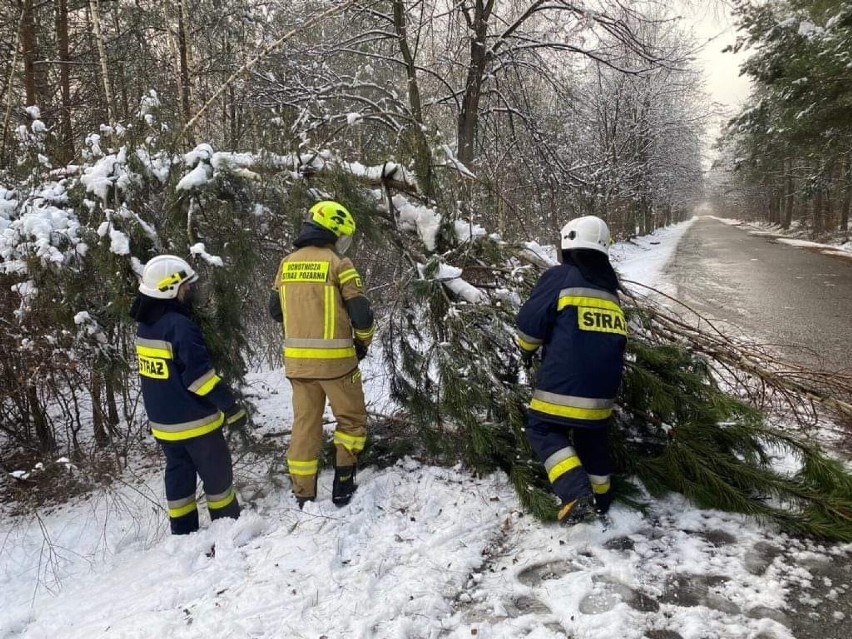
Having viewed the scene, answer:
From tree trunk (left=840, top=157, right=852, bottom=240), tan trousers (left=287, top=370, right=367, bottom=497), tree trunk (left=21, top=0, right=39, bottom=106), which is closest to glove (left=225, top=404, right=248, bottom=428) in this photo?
tan trousers (left=287, top=370, right=367, bottom=497)

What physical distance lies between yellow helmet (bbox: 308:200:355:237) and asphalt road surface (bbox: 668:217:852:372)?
3.64 meters

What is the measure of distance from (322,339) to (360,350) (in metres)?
0.32

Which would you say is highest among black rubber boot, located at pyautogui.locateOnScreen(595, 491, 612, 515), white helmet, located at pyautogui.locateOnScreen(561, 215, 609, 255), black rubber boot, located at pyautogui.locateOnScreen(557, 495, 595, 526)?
white helmet, located at pyautogui.locateOnScreen(561, 215, 609, 255)

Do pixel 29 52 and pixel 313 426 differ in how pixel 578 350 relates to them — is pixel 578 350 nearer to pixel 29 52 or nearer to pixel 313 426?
pixel 313 426

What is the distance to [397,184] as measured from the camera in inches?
161

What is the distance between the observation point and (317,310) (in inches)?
128

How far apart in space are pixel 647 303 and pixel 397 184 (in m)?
2.31

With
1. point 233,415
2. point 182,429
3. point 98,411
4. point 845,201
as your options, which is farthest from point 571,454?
point 845,201

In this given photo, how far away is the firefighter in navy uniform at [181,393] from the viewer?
3.14 metres

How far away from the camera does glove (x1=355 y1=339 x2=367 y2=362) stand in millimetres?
3459

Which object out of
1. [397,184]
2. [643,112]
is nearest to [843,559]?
[397,184]

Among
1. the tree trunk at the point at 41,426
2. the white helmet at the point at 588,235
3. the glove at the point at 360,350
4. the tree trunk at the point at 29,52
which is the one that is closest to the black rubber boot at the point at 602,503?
the white helmet at the point at 588,235

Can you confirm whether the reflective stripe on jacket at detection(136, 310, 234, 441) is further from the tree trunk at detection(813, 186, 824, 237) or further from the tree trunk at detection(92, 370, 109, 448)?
the tree trunk at detection(813, 186, 824, 237)

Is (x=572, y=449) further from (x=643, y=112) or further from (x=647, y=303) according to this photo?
(x=643, y=112)
